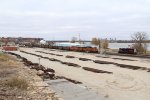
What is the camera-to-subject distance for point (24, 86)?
1661 centimetres

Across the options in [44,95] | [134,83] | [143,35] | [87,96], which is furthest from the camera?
[143,35]

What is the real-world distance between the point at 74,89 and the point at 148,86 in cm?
529

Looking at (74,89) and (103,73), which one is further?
(103,73)

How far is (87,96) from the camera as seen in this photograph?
15.3m

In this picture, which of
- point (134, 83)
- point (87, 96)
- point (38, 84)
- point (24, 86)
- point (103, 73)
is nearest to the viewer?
point (87, 96)

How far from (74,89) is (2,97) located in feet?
16.0

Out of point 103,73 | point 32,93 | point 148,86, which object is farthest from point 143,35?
point 32,93

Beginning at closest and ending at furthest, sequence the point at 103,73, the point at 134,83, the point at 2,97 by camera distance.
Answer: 1. the point at 2,97
2. the point at 134,83
3. the point at 103,73

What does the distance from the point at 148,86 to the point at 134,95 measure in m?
3.49

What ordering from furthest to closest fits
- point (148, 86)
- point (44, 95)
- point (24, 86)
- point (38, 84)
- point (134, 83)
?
1. point (134, 83)
2. point (148, 86)
3. point (38, 84)
4. point (24, 86)
5. point (44, 95)

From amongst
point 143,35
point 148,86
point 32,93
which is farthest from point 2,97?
point 143,35

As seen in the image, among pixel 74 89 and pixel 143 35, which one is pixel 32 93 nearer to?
pixel 74 89

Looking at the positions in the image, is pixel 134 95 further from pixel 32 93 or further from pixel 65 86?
pixel 32 93

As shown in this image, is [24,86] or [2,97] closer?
[2,97]
